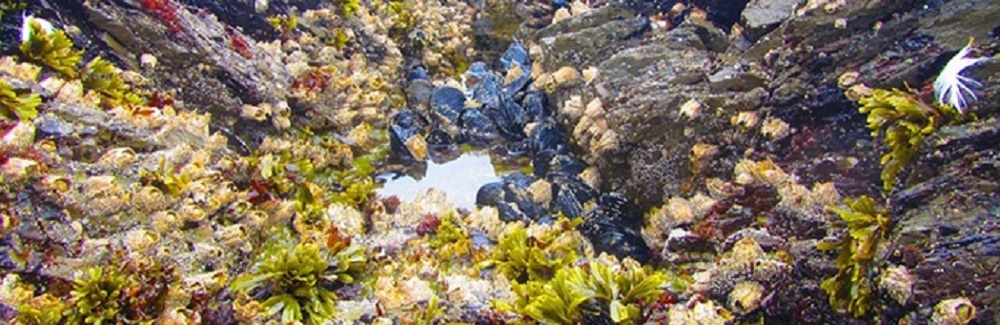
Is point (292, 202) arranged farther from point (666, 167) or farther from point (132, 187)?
point (666, 167)

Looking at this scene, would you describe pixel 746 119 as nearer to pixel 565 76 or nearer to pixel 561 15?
pixel 565 76

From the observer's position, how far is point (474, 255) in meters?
7.99

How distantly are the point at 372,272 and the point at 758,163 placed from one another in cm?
480

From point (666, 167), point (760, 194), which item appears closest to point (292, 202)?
→ point (666, 167)

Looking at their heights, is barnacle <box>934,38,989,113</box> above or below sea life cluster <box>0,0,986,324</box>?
above

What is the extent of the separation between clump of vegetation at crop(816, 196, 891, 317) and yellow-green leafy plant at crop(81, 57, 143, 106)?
8.47 meters

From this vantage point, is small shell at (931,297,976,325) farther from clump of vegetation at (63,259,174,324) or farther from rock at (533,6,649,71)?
rock at (533,6,649,71)

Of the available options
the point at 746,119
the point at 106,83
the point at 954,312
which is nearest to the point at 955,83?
the point at 954,312

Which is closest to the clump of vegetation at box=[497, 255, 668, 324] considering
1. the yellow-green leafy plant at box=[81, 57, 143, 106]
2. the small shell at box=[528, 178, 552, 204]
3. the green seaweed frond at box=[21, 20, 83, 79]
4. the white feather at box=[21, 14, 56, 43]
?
the small shell at box=[528, 178, 552, 204]

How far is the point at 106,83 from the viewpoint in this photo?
8.72 metres

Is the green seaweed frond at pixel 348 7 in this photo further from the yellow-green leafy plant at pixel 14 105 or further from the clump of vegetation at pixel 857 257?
the clump of vegetation at pixel 857 257

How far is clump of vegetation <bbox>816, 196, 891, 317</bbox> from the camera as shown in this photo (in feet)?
18.1

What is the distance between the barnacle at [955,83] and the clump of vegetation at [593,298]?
300 centimetres

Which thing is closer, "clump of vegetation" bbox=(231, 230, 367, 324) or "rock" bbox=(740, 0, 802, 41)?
"clump of vegetation" bbox=(231, 230, 367, 324)
